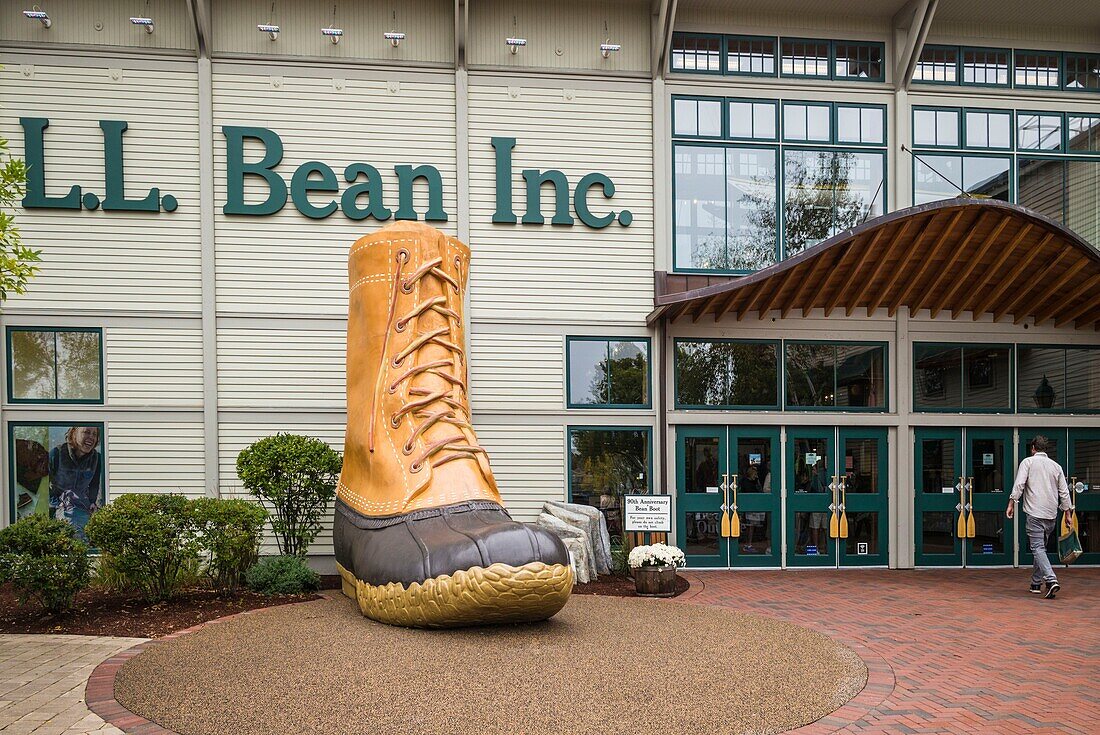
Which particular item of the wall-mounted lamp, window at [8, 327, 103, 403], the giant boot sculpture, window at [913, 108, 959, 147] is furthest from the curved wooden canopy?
the wall-mounted lamp

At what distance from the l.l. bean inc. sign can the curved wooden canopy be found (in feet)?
5.82

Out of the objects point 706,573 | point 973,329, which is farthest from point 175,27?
point 973,329

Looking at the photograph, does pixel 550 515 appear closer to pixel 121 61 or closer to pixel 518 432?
pixel 518 432

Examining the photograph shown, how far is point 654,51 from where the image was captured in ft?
33.5

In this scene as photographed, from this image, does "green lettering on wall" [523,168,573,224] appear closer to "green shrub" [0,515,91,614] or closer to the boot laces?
the boot laces

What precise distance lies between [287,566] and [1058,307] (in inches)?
408

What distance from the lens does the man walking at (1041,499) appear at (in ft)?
26.8

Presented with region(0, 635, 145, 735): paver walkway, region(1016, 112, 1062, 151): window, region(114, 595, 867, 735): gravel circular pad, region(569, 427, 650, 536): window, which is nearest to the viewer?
region(114, 595, 867, 735): gravel circular pad

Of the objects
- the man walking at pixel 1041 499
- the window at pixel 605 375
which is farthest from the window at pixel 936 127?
the window at pixel 605 375

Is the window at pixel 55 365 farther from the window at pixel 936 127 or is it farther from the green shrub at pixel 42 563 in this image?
the window at pixel 936 127

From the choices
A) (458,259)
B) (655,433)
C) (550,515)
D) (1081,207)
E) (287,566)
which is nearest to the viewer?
(458,259)

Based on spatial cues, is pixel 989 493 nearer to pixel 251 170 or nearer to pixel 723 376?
pixel 723 376

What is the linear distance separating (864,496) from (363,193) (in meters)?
7.78

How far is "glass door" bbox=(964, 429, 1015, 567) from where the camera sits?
10461 millimetres
